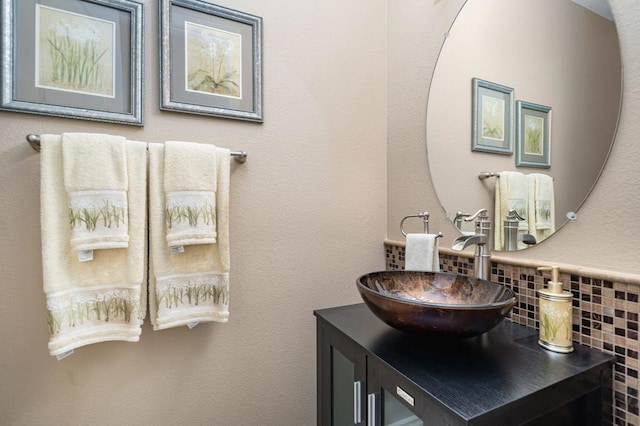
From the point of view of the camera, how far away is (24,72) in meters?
0.91

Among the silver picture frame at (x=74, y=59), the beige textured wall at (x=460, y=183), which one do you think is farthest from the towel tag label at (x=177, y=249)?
the beige textured wall at (x=460, y=183)

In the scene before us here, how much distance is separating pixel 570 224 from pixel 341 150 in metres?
0.85

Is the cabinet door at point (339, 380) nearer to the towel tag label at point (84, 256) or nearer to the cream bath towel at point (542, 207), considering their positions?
the cream bath towel at point (542, 207)

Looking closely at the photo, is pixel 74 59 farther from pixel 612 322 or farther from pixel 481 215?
pixel 612 322

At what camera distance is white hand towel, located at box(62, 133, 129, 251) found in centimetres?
88

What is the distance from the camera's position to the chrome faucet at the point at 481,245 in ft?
3.14

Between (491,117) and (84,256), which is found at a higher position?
(491,117)

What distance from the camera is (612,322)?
74 cm

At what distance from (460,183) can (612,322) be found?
1.88ft

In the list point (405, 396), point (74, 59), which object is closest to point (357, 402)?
point (405, 396)

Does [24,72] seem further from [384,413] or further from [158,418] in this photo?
[384,413]

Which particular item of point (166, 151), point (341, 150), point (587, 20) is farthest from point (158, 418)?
point (587, 20)

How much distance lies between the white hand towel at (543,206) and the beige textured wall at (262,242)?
2.15 feet

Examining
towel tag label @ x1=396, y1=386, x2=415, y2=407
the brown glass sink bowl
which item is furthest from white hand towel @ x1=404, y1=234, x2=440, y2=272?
towel tag label @ x1=396, y1=386, x2=415, y2=407
